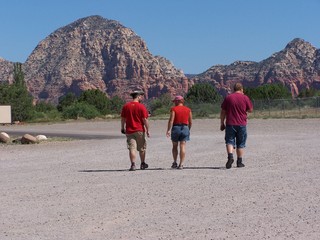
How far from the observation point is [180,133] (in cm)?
1631

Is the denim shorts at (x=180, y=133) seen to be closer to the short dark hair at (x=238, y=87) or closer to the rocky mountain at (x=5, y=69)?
the short dark hair at (x=238, y=87)

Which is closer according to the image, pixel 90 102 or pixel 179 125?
pixel 179 125

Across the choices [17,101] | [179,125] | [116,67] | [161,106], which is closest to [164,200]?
[179,125]

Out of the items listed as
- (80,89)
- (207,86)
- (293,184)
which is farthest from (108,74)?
(293,184)

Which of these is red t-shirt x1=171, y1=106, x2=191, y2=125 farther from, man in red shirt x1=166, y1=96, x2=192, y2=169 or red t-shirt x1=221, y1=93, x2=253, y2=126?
red t-shirt x1=221, y1=93, x2=253, y2=126

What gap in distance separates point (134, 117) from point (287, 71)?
476 ft

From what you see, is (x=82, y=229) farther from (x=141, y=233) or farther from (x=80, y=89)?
(x=80, y=89)

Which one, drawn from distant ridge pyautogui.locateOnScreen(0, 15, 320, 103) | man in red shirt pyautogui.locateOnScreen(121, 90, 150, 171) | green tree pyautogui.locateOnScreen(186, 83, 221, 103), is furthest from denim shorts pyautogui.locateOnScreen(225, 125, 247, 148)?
distant ridge pyautogui.locateOnScreen(0, 15, 320, 103)

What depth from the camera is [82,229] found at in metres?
8.78

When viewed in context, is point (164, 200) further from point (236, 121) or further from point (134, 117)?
point (134, 117)

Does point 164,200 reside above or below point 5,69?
below

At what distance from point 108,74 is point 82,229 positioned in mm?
155705

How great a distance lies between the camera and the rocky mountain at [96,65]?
159 meters

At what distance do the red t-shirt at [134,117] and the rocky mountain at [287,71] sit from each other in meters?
139
